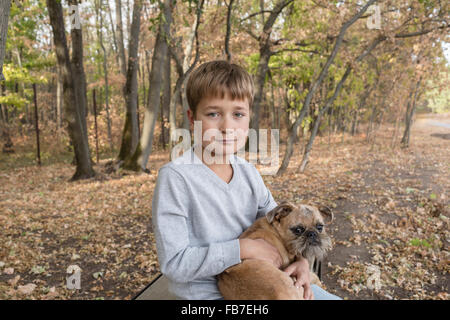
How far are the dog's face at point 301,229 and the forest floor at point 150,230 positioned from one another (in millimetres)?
2714

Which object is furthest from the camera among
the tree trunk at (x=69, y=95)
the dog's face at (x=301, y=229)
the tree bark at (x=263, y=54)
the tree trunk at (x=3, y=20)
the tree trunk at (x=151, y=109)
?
the tree bark at (x=263, y=54)

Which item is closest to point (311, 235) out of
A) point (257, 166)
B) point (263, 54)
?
point (257, 166)

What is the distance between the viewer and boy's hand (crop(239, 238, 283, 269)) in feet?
5.47

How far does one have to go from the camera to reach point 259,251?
1695 millimetres

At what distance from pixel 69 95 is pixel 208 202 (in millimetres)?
9549

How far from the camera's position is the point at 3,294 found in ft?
12.6

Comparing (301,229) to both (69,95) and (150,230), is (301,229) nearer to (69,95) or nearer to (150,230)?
(150,230)

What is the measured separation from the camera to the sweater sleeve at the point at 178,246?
1561 mm

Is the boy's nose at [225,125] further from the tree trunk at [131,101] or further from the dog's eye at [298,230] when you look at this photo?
the tree trunk at [131,101]

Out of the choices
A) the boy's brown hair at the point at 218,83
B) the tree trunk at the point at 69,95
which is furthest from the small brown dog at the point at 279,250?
the tree trunk at the point at 69,95

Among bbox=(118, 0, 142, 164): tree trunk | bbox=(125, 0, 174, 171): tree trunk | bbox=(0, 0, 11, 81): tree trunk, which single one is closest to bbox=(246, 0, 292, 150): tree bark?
bbox=(125, 0, 174, 171): tree trunk

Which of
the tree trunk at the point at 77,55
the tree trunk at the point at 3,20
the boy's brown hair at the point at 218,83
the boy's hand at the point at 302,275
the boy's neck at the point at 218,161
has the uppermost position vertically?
the tree trunk at the point at 77,55

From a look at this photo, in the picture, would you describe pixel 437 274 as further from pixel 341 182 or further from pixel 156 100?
pixel 156 100

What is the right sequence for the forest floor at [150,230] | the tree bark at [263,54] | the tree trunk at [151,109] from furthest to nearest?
the tree bark at [263,54], the tree trunk at [151,109], the forest floor at [150,230]
